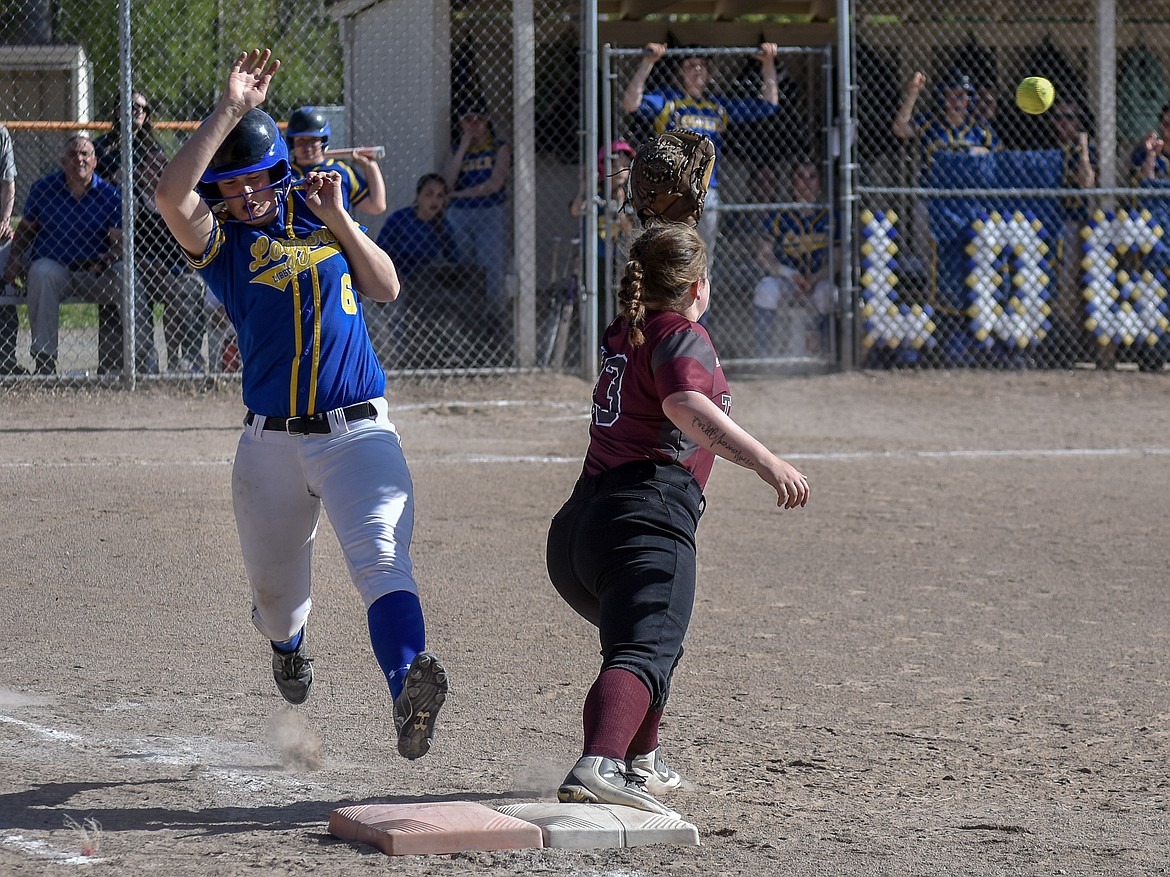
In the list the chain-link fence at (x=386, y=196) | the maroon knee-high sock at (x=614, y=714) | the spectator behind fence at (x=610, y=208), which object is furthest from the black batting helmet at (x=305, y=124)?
the maroon knee-high sock at (x=614, y=714)

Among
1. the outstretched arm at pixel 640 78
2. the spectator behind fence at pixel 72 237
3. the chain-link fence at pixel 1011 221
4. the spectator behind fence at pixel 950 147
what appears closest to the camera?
the spectator behind fence at pixel 72 237

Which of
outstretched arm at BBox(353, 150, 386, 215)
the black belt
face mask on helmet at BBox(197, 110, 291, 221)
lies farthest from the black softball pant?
outstretched arm at BBox(353, 150, 386, 215)

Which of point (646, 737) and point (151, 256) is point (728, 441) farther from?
point (151, 256)

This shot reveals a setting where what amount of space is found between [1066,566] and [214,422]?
5.79m

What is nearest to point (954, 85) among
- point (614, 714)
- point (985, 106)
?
point (985, 106)

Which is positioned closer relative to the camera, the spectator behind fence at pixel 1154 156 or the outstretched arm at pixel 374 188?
the outstretched arm at pixel 374 188

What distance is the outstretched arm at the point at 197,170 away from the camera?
12.2ft

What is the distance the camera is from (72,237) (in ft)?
34.2

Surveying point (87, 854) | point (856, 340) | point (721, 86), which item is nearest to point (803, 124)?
point (721, 86)

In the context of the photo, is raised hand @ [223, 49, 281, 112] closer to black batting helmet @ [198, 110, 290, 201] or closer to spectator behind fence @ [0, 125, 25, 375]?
black batting helmet @ [198, 110, 290, 201]

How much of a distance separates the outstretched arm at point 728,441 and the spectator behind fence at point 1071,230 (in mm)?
10635

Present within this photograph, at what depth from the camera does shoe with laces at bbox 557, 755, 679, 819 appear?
131 inches

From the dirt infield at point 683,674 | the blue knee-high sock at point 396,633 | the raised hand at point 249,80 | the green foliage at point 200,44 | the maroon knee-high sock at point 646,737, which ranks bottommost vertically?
the dirt infield at point 683,674

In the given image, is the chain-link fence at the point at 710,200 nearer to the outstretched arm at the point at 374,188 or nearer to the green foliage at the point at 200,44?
the green foliage at the point at 200,44
